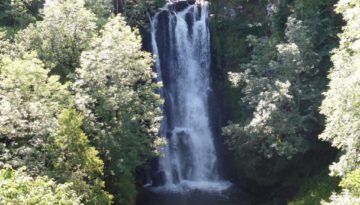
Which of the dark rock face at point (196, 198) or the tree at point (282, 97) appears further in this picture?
the dark rock face at point (196, 198)

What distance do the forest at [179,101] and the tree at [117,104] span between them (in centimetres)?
8

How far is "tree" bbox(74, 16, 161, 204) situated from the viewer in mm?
25828

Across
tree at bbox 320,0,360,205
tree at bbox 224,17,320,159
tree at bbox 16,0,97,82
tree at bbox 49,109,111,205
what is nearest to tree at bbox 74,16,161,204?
tree at bbox 16,0,97,82

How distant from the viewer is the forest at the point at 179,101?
21656 mm

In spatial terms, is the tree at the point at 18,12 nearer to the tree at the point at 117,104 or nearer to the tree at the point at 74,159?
the tree at the point at 117,104

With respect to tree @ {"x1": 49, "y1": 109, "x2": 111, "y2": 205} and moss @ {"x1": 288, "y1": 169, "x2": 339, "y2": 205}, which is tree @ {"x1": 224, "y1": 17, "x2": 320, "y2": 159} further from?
tree @ {"x1": 49, "y1": 109, "x2": 111, "y2": 205}

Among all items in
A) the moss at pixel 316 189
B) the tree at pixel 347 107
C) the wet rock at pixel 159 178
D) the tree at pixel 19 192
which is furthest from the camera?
the wet rock at pixel 159 178

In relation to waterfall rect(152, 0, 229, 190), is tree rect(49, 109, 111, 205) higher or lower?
lower

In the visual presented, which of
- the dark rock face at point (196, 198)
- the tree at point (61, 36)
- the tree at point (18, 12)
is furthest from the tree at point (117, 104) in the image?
the tree at point (18, 12)

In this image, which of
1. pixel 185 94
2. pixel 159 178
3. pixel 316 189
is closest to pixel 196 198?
pixel 159 178

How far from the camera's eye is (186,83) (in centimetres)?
4084

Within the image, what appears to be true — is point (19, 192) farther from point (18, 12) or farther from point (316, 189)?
point (18, 12)

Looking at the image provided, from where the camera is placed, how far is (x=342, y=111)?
775 inches

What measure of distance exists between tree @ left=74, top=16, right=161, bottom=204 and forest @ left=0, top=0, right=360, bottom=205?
84 millimetres
